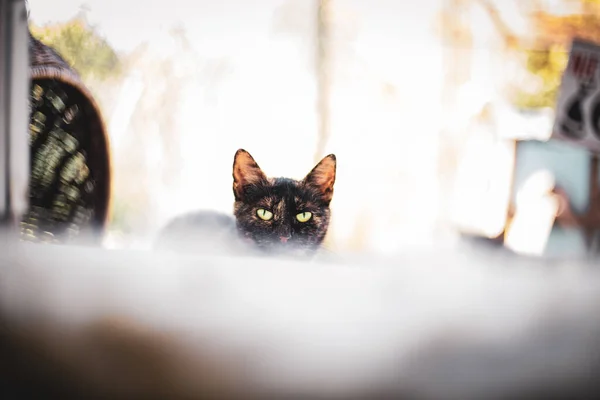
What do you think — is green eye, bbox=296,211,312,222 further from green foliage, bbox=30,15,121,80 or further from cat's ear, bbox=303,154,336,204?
green foliage, bbox=30,15,121,80

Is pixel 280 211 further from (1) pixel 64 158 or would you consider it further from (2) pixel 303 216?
(1) pixel 64 158

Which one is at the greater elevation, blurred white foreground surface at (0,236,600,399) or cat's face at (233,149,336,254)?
cat's face at (233,149,336,254)

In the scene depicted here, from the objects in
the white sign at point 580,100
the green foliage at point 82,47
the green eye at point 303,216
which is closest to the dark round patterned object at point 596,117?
the white sign at point 580,100

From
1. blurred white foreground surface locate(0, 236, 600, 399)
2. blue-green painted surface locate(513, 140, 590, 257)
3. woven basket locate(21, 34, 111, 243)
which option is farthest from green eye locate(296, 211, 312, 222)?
blue-green painted surface locate(513, 140, 590, 257)

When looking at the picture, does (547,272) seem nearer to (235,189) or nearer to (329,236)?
(329,236)

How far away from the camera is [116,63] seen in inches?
27.2

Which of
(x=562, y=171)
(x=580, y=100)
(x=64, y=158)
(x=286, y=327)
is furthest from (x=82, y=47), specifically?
(x=562, y=171)

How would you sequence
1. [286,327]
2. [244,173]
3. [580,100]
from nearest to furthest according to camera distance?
[286,327], [244,173], [580,100]

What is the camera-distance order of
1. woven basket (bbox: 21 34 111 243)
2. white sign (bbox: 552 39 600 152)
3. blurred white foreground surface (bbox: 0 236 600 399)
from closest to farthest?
1. blurred white foreground surface (bbox: 0 236 600 399)
2. woven basket (bbox: 21 34 111 243)
3. white sign (bbox: 552 39 600 152)

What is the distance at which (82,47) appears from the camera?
682mm

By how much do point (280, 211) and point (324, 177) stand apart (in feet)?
0.27

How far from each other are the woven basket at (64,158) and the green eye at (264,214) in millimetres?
241

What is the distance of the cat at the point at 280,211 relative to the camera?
667 millimetres

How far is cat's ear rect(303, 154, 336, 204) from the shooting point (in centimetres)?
66
